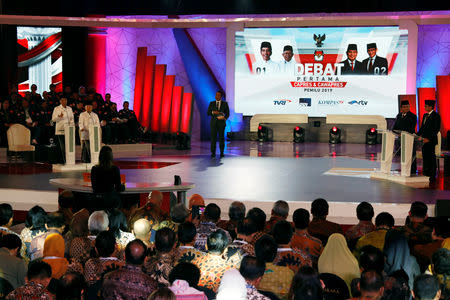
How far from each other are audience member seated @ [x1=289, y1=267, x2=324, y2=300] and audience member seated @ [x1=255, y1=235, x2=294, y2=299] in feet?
1.38

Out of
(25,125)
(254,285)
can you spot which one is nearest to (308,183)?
(254,285)

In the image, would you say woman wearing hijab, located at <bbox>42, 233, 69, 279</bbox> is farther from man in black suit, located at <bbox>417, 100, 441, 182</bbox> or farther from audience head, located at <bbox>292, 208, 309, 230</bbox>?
man in black suit, located at <bbox>417, 100, 441, 182</bbox>

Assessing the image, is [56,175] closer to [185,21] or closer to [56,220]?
[56,220]

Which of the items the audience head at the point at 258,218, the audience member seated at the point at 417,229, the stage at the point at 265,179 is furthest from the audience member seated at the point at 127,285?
the stage at the point at 265,179

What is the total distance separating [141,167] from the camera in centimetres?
1026

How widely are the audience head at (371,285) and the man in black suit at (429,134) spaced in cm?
570

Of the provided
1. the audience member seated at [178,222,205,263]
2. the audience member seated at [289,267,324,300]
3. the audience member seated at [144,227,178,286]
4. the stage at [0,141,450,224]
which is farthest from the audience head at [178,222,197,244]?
the stage at [0,141,450,224]

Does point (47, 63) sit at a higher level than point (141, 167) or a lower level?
higher

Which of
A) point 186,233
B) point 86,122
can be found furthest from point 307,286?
point 86,122

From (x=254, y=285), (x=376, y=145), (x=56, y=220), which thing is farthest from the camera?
(x=376, y=145)

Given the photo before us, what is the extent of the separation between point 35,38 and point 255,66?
230 inches

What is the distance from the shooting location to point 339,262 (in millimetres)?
3340

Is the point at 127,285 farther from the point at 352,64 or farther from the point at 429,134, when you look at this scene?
the point at 352,64

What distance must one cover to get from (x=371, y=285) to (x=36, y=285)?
5.12 feet
